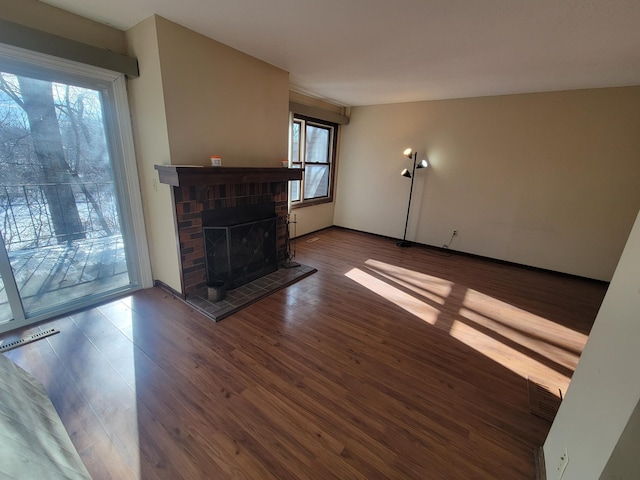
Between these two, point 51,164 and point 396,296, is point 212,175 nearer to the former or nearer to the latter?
point 51,164

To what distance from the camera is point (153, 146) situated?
2.38m

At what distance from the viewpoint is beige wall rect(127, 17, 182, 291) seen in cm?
216

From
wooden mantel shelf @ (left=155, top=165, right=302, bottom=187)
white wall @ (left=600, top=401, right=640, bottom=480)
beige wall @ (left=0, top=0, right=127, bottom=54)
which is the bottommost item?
white wall @ (left=600, top=401, right=640, bottom=480)

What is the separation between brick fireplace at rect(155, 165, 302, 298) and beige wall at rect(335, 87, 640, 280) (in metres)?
2.69

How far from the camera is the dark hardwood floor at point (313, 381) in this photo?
1.31 metres

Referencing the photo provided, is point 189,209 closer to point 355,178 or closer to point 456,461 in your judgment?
point 456,461

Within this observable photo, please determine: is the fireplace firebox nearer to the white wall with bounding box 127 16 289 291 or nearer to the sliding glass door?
the white wall with bounding box 127 16 289 291

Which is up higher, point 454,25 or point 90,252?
point 454,25

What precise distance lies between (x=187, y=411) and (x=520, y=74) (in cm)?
434

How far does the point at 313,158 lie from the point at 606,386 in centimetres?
463

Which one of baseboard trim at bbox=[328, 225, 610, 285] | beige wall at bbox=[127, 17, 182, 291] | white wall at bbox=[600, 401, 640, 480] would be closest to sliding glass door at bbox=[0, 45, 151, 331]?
beige wall at bbox=[127, 17, 182, 291]

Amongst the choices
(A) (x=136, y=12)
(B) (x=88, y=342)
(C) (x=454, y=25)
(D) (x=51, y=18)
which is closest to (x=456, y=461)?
(B) (x=88, y=342)

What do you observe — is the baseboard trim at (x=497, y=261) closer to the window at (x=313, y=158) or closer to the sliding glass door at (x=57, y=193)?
the window at (x=313, y=158)

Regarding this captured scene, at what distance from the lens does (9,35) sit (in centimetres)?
171
